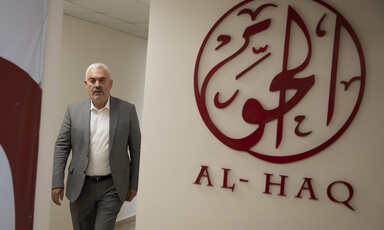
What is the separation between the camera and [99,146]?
10.8 ft

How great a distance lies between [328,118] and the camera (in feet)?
8.45

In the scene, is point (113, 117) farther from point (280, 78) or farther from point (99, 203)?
point (280, 78)

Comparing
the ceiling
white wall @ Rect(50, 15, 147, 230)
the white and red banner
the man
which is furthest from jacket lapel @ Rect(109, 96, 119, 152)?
white wall @ Rect(50, 15, 147, 230)

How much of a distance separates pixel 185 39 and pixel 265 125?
888 mm

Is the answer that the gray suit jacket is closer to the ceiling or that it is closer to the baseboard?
the ceiling

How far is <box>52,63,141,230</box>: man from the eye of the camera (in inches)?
128

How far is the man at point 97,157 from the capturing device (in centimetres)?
325

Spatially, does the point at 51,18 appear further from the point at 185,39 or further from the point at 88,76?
the point at 88,76

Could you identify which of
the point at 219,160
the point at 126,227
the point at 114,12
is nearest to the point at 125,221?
the point at 126,227

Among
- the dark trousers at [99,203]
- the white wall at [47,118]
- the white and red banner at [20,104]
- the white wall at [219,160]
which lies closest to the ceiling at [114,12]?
the white wall at [219,160]

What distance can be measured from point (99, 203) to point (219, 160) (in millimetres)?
1105

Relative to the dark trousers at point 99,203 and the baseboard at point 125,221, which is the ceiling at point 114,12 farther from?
the baseboard at point 125,221

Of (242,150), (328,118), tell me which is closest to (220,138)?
(242,150)

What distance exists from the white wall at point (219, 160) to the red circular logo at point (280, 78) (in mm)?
62
